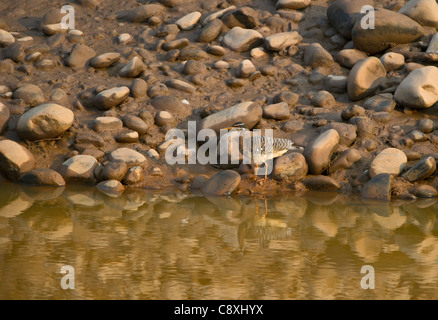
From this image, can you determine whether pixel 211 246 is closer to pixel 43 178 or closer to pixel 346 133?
pixel 43 178

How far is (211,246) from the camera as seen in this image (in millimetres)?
4773

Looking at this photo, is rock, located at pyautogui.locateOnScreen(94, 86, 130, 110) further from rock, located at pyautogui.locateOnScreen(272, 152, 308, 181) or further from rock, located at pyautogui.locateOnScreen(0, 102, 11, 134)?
rock, located at pyautogui.locateOnScreen(272, 152, 308, 181)

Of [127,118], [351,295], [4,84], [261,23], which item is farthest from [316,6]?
[351,295]

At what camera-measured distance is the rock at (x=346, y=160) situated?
285 inches

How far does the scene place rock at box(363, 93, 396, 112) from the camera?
25.8 feet

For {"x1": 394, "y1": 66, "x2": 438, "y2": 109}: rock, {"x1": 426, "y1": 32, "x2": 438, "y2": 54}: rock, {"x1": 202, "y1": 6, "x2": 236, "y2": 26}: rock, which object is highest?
{"x1": 202, "y1": 6, "x2": 236, "y2": 26}: rock

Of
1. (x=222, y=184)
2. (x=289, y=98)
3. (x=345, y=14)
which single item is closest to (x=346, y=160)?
(x=289, y=98)

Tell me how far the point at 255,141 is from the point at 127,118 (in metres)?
1.89

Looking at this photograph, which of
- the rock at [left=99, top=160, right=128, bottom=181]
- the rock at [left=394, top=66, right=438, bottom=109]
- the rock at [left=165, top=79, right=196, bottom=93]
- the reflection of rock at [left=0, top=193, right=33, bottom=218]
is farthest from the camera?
the rock at [left=165, top=79, right=196, bottom=93]

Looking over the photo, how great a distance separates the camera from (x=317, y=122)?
25.5 ft

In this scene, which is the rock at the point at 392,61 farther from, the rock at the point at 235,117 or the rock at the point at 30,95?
the rock at the point at 30,95

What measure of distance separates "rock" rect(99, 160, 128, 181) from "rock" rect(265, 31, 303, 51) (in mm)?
3296

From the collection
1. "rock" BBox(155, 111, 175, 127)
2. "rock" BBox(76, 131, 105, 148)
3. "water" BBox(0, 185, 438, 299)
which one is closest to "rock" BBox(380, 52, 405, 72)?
"water" BBox(0, 185, 438, 299)

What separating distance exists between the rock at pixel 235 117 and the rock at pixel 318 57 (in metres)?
1.52
